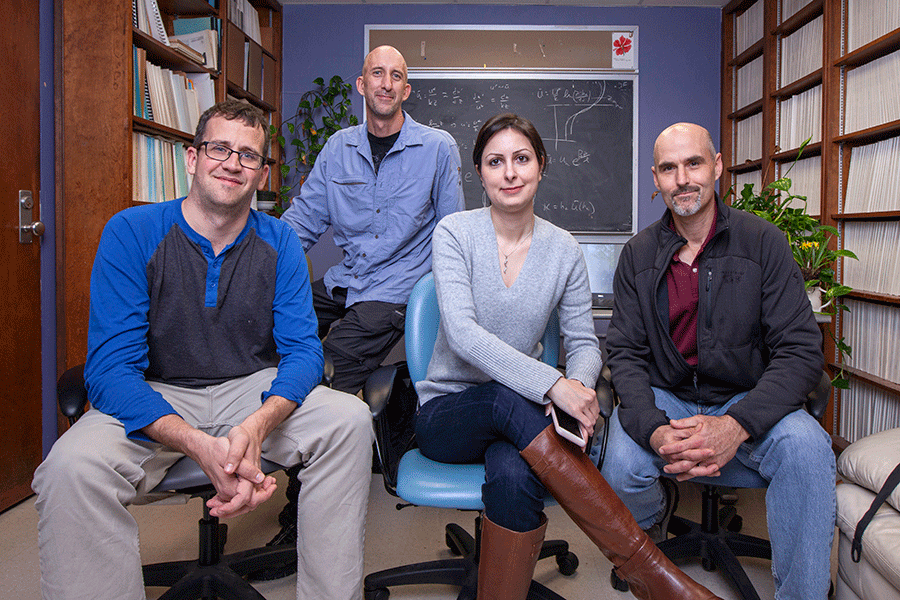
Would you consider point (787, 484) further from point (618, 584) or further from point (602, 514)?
point (618, 584)

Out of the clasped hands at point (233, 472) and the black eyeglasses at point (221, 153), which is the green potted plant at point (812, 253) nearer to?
the black eyeglasses at point (221, 153)

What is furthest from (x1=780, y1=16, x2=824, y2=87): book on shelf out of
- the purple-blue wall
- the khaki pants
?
the khaki pants

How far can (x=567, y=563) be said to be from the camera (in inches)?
72.2

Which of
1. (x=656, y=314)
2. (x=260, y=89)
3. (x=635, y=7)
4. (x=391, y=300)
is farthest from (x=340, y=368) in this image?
(x=635, y=7)

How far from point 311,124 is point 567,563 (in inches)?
128

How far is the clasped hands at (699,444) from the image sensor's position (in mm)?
1454

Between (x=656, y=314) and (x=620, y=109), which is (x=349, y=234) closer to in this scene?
(x=656, y=314)

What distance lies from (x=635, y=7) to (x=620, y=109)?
2.30 ft

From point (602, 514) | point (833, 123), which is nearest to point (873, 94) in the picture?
point (833, 123)

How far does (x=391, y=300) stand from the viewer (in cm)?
220

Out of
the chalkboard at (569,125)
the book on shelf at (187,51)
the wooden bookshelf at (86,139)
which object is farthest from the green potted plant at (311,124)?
the wooden bookshelf at (86,139)

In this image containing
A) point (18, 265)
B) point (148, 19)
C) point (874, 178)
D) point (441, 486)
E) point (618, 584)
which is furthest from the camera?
point (874, 178)

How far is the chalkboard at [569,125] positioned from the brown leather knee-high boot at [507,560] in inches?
121

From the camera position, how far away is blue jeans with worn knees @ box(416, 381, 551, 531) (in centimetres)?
133
